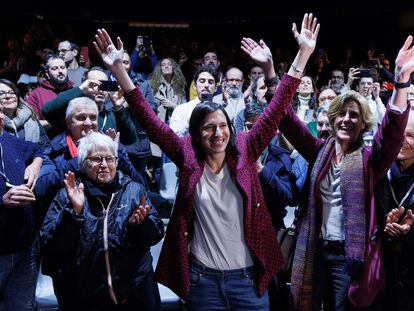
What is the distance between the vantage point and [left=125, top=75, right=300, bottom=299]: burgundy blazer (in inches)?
90.0

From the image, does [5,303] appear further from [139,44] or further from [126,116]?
[139,44]

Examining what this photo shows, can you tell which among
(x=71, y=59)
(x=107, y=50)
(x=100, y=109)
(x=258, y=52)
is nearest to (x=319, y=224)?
(x=258, y=52)

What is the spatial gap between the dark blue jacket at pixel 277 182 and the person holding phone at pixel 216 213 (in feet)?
1.02

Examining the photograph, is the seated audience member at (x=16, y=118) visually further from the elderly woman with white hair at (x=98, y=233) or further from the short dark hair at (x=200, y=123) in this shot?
the short dark hair at (x=200, y=123)

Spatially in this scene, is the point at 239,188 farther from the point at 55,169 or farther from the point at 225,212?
the point at 55,169

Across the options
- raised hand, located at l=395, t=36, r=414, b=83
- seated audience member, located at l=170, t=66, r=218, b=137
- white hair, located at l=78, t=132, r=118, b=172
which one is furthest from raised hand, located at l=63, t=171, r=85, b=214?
seated audience member, located at l=170, t=66, r=218, b=137

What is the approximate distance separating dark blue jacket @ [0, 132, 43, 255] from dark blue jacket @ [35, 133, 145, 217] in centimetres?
9

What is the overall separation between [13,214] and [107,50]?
0.90m

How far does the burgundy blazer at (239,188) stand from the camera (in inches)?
90.0

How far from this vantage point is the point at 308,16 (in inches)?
98.7

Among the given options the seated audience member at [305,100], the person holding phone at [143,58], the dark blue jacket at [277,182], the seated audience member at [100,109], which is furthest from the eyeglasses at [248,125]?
the person holding phone at [143,58]

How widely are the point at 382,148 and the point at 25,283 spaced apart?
5.90ft

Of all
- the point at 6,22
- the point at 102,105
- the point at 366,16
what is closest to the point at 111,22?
the point at 6,22

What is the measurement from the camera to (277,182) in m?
2.69
